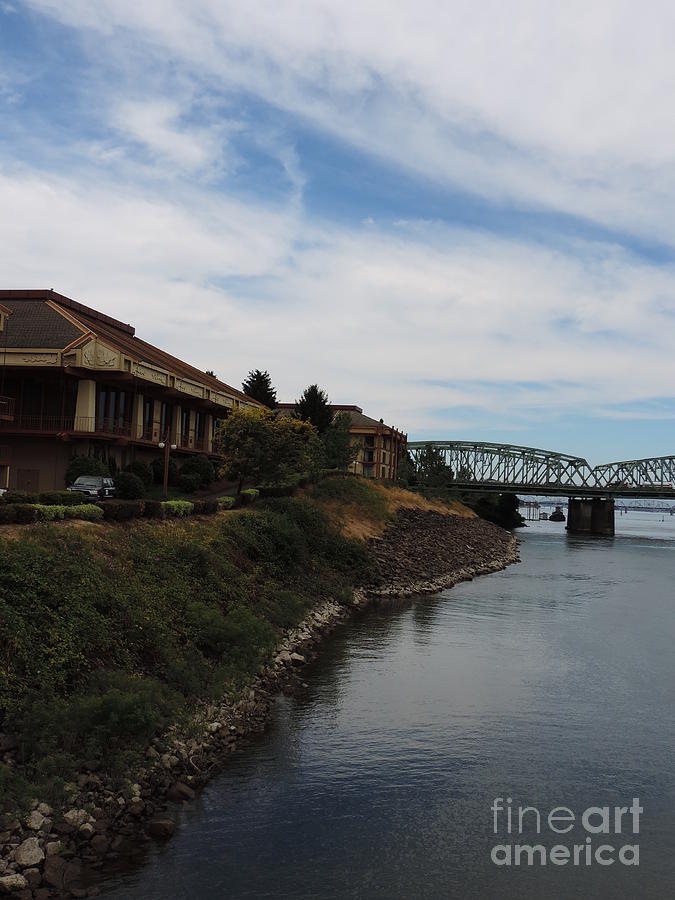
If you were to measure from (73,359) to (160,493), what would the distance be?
1037 centimetres

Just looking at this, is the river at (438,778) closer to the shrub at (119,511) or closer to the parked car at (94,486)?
the shrub at (119,511)

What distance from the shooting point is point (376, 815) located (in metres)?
15.9

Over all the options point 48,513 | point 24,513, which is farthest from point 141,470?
point 24,513

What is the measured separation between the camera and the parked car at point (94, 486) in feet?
137

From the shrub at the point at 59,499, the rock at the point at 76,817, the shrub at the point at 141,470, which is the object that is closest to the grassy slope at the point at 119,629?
the rock at the point at 76,817

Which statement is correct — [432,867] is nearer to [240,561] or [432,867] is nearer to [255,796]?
[255,796]

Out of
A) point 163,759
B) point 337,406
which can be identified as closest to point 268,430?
point 163,759

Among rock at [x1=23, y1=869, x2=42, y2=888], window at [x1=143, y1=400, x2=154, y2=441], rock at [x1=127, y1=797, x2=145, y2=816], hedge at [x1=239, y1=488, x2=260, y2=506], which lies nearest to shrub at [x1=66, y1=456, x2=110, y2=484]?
hedge at [x1=239, y1=488, x2=260, y2=506]

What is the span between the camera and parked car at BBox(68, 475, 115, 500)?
41625 millimetres

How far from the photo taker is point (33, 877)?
12.7 meters

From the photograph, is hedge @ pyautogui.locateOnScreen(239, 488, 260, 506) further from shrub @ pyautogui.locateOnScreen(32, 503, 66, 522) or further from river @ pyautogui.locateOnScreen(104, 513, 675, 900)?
shrub @ pyautogui.locateOnScreen(32, 503, 66, 522)

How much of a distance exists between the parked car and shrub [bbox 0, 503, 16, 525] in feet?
51.7

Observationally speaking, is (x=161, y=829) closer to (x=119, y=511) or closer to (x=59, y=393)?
(x=119, y=511)

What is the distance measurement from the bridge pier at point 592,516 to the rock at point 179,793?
12886 cm
